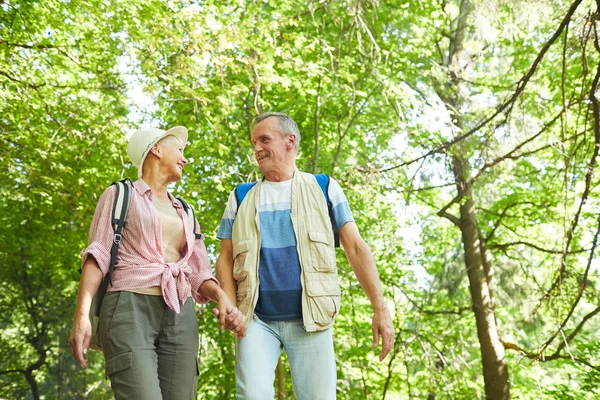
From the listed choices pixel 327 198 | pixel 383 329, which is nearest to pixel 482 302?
pixel 327 198

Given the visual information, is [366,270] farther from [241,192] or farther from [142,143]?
[142,143]

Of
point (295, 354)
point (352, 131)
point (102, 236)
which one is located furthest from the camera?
point (352, 131)

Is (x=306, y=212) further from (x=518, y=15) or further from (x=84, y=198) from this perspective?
(x=84, y=198)

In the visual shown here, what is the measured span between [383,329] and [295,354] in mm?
425

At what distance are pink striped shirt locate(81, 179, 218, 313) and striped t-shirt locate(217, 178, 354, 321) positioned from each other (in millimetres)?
375

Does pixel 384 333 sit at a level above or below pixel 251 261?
below

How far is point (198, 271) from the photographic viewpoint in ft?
10.6

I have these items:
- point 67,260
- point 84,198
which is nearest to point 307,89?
point 84,198

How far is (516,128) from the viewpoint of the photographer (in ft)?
31.8

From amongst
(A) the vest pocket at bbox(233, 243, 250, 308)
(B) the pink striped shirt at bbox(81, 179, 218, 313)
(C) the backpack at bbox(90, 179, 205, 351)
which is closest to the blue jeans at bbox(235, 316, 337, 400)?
(A) the vest pocket at bbox(233, 243, 250, 308)

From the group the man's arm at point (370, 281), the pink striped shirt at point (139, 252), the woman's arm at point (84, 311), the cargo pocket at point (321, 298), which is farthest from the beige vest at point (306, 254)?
the woman's arm at point (84, 311)

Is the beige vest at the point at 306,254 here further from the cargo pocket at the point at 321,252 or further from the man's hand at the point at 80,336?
the man's hand at the point at 80,336

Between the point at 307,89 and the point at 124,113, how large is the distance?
10.8 ft

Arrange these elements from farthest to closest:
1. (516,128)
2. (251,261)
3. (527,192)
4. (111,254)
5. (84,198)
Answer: (527,192), (84,198), (516,128), (251,261), (111,254)
